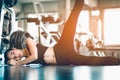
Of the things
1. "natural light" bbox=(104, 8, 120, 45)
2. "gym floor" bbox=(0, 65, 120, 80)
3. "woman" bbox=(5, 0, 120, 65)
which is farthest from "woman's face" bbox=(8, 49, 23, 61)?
"natural light" bbox=(104, 8, 120, 45)

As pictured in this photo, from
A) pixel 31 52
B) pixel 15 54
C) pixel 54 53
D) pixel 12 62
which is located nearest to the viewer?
pixel 12 62

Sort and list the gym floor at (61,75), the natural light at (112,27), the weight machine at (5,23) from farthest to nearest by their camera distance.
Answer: the natural light at (112,27)
the weight machine at (5,23)
the gym floor at (61,75)

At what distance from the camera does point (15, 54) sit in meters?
2.34

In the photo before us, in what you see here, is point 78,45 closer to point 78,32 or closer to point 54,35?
point 54,35

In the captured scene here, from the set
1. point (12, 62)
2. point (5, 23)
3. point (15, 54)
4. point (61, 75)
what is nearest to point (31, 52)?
point (15, 54)

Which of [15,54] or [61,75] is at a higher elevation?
[61,75]

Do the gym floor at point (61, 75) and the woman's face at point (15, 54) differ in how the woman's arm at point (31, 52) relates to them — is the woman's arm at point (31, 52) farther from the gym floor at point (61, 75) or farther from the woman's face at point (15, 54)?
the gym floor at point (61, 75)

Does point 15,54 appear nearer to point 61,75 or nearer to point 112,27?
point 61,75

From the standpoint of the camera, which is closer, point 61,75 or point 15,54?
point 61,75

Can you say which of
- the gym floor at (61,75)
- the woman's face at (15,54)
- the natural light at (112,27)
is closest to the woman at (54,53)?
the woman's face at (15,54)

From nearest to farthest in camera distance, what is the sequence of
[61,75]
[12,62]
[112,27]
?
[61,75]
[12,62]
[112,27]

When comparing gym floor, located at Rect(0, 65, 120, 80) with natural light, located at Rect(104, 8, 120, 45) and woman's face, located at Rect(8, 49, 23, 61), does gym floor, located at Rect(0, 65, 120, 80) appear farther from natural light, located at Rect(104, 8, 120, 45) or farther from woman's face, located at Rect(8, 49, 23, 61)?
natural light, located at Rect(104, 8, 120, 45)

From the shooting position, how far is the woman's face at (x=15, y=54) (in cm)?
227

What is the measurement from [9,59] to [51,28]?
5.02 ft
